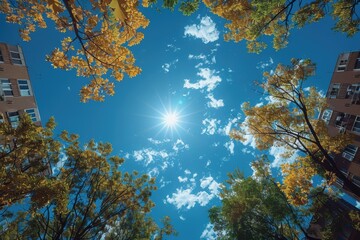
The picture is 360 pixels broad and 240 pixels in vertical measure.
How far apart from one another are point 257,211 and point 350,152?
12775 millimetres

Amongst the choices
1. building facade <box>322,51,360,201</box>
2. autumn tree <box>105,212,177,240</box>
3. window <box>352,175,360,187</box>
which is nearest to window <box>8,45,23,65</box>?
autumn tree <box>105,212,177,240</box>

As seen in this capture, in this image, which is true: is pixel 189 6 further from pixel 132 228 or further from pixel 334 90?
pixel 334 90

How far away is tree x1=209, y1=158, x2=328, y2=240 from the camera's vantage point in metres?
15.6

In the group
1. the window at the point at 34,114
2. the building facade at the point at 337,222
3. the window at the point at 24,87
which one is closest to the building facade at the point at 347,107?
the building facade at the point at 337,222

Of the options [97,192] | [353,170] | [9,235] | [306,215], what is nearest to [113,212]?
[97,192]

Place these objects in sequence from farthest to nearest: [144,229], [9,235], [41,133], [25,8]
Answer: [144,229]
[9,235]
[41,133]
[25,8]

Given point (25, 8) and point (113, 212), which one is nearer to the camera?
point (25, 8)

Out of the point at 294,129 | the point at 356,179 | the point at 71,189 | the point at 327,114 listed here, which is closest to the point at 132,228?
the point at 71,189

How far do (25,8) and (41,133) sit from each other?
693 cm

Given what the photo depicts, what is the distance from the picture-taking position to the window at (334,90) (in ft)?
76.7

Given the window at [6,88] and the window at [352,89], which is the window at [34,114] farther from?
the window at [352,89]

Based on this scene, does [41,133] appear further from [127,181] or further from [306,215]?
[306,215]

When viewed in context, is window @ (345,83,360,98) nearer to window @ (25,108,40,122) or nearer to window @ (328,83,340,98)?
window @ (328,83,340,98)

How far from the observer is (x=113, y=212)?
15727mm
